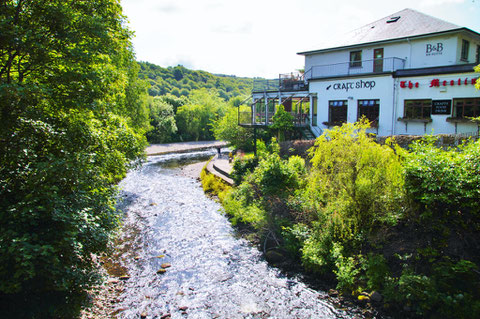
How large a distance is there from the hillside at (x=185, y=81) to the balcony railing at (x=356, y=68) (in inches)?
3195

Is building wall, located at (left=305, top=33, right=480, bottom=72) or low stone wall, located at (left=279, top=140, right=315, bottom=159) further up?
building wall, located at (left=305, top=33, right=480, bottom=72)

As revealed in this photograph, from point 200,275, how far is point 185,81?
126 metres

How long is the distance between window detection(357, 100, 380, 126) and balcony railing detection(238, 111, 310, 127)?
4.52m

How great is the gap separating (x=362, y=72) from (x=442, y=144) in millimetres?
11831

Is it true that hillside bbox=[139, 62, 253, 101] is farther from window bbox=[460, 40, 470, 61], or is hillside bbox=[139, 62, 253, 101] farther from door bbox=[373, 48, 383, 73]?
window bbox=[460, 40, 470, 61]

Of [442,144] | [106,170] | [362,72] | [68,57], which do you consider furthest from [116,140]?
[362,72]

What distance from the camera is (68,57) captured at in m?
8.15

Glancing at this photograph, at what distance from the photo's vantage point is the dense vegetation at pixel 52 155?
653 cm

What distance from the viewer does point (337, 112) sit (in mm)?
25000

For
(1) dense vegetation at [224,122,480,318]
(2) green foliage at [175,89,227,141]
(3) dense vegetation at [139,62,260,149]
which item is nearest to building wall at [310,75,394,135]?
(3) dense vegetation at [139,62,260,149]

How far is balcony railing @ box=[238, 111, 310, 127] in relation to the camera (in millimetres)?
26828

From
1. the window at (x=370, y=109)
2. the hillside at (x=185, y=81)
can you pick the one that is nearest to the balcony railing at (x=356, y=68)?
the window at (x=370, y=109)

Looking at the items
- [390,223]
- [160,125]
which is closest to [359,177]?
[390,223]

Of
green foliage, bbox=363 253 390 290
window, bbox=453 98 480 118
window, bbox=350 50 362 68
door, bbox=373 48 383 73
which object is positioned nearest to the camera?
green foliage, bbox=363 253 390 290
